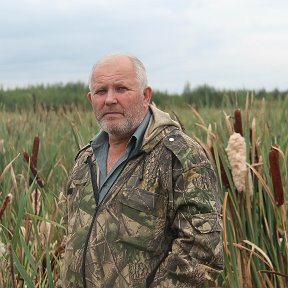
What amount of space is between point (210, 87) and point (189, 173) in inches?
684

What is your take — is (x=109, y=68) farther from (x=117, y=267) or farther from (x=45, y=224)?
(x=45, y=224)

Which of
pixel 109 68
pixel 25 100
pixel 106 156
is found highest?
pixel 109 68

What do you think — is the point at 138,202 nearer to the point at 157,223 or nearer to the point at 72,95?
the point at 157,223

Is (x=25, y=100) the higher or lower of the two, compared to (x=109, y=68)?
lower

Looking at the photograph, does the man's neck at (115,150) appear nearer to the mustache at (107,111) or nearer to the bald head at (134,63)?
the mustache at (107,111)

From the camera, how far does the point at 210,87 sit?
19.8m

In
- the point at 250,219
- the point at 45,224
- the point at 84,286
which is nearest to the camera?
the point at 84,286

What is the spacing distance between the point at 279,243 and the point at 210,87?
16.5m

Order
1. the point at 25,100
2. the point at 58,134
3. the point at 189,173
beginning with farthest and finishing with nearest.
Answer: the point at 25,100
the point at 58,134
the point at 189,173

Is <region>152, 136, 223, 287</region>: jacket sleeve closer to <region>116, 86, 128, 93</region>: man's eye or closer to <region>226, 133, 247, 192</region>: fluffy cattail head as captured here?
<region>116, 86, 128, 93</region>: man's eye

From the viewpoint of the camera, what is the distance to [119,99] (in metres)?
2.80

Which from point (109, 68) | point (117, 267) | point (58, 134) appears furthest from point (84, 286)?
point (58, 134)

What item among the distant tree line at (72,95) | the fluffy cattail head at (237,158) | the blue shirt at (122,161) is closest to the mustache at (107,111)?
the blue shirt at (122,161)

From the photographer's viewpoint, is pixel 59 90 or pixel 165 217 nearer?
pixel 165 217
